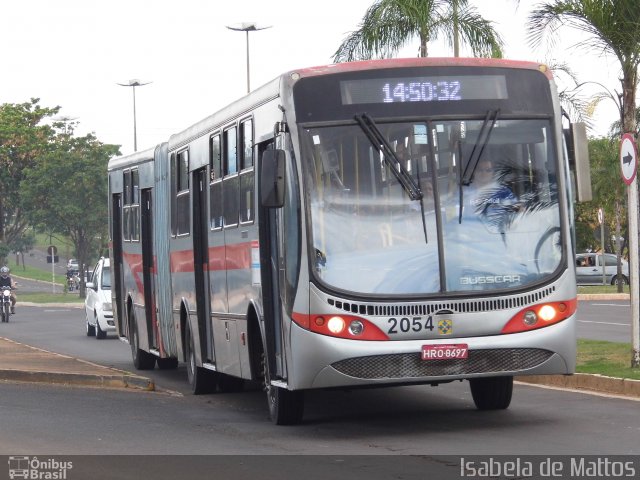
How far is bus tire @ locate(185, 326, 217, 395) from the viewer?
711 inches

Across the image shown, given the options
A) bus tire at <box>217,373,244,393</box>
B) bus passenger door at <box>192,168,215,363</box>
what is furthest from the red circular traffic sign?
bus tire at <box>217,373,244,393</box>

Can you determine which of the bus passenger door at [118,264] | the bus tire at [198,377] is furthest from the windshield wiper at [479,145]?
the bus passenger door at [118,264]

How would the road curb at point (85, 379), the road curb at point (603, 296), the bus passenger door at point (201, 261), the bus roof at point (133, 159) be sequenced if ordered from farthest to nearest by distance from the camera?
the road curb at point (603, 296) → the bus roof at point (133, 159) → the road curb at point (85, 379) → the bus passenger door at point (201, 261)

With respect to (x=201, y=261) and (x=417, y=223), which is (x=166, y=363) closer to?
(x=201, y=261)

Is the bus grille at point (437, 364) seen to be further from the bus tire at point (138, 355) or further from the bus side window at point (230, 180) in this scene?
the bus tire at point (138, 355)

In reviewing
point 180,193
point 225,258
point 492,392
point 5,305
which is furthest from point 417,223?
point 5,305

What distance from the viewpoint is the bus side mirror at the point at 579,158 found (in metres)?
13.2

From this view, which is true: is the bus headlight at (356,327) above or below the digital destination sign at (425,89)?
below

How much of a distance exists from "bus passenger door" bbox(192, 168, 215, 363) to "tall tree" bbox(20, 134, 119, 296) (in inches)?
2101

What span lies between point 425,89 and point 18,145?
6388 cm
